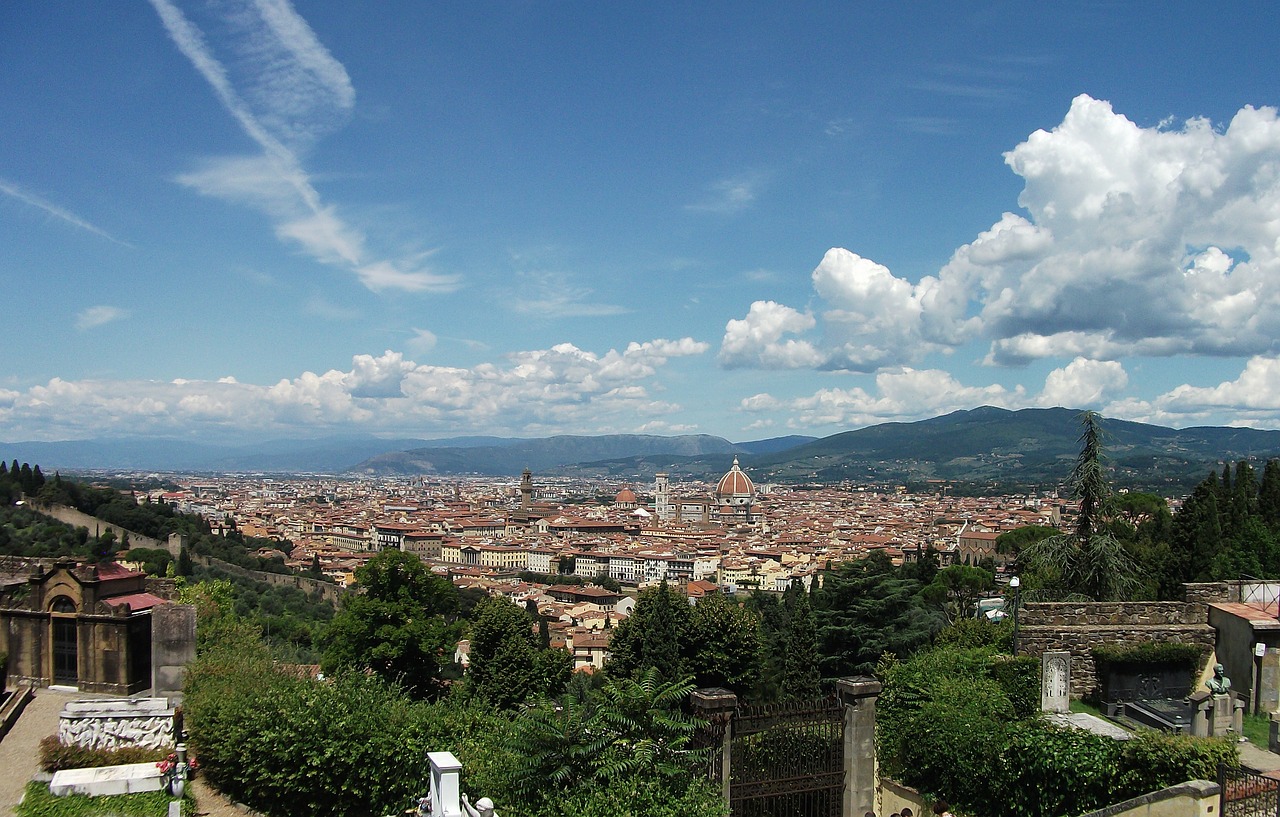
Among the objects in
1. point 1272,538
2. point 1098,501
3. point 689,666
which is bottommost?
point 689,666

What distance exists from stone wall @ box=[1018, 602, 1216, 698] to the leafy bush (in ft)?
29.5

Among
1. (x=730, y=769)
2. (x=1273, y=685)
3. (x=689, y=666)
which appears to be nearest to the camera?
(x=730, y=769)

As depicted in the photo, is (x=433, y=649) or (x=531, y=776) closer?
(x=531, y=776)

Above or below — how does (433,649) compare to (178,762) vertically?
below

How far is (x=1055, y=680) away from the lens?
8891 mm

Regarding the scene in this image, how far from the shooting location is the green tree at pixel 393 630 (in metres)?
15.3

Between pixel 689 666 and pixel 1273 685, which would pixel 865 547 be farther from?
pixel 1273 685

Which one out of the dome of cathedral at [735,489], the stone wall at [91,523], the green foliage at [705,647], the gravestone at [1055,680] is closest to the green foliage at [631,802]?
the gravestone at [1055,680]

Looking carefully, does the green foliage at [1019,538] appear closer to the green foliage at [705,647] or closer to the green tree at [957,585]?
the green tree at [957,585]

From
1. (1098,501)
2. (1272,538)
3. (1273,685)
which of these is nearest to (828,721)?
(1273,685)

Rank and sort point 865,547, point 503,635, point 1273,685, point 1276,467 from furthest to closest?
point 865,547
point 1276,467
point 503,635
point 1273,685

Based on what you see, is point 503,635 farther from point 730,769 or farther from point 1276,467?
point 1276,467

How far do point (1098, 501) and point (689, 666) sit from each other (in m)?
8.39

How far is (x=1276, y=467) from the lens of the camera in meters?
29.8
